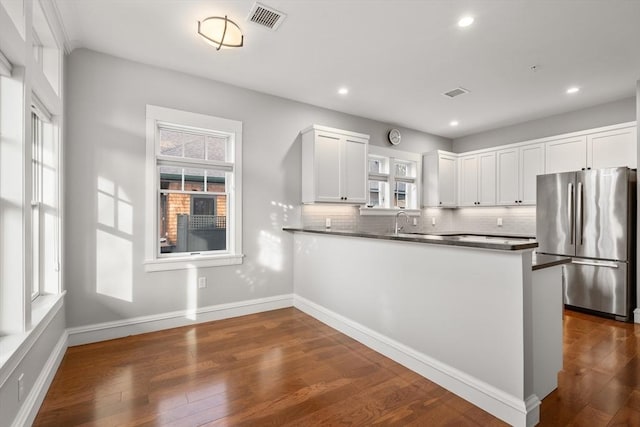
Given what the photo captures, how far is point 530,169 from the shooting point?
197 inches

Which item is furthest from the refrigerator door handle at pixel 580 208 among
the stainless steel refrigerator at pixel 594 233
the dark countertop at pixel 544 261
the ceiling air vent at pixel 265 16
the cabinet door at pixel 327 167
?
the ceiling air vent at pixel 265 16

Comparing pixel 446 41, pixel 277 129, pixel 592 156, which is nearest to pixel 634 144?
pixel 592 156

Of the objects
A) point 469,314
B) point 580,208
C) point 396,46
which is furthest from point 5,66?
point 580,208

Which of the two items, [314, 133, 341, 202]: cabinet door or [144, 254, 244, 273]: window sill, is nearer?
[144, 254, 244, 273]: window sill

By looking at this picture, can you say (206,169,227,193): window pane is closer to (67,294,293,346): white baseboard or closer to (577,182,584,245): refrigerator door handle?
(67,294,293,346): white baseboard

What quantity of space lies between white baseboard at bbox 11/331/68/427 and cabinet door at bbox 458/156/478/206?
6147mm

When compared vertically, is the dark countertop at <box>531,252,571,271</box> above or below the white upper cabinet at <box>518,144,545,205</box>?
below

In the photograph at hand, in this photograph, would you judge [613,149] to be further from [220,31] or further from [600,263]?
[220,31]

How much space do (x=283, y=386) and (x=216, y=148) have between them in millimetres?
2794

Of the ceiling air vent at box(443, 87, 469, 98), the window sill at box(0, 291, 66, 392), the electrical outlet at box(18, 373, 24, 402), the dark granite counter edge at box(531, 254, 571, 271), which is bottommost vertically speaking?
the electrical outlet at box(18, 373, 24, 402)

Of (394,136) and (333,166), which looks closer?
(333,166)

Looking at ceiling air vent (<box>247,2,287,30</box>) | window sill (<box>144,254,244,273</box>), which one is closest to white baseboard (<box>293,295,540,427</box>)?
window sill (<box>144,254,244,273</box>)

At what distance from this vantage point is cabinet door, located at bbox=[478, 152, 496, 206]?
550 centimetres

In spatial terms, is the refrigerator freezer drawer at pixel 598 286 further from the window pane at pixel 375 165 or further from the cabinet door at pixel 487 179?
the window pane at pixel 375 165
